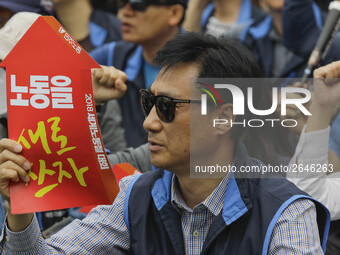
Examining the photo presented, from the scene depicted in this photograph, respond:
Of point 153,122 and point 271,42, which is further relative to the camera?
point 271,42

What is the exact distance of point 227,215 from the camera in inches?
104

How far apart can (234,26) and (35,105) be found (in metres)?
3.07

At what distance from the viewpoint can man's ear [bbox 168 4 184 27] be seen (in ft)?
17.5

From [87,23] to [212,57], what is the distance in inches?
129

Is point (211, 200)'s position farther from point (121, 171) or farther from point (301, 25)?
point (301, 25)

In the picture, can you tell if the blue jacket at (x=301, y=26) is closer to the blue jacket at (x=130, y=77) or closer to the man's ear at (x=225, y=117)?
the blue jacket at (x=130, y=77)

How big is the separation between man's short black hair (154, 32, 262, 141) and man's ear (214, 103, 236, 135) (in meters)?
0.03

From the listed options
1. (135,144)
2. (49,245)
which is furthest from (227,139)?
(135,144)

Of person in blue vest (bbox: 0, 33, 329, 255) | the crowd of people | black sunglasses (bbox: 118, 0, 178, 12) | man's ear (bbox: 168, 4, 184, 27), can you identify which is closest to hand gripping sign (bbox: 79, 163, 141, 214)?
the crowd of people

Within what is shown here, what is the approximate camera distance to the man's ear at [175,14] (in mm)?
5336

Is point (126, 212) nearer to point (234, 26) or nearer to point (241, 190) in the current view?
point (241, 190)

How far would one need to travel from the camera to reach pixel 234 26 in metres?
5.33

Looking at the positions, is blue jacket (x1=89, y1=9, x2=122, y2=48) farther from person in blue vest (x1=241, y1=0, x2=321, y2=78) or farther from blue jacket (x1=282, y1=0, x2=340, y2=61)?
blue jacket (x1=282, y1=0, x2=340, y2=61)

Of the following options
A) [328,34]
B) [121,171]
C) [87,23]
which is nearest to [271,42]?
[328,34]
